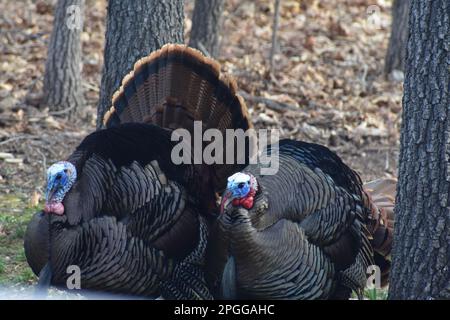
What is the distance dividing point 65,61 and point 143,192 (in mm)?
3670

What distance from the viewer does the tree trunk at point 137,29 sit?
5.75m

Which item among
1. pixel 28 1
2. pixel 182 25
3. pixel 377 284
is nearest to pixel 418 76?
pixel 377 284

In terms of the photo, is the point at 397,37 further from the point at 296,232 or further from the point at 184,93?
the point at 296,232

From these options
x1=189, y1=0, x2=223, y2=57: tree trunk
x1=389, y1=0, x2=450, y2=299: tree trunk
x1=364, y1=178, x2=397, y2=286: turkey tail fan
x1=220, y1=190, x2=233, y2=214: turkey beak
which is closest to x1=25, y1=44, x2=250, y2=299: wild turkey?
x1=220, y1=190, x2=233, y2=214: turkey beak

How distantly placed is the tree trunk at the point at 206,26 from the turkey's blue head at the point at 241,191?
13.8 feet

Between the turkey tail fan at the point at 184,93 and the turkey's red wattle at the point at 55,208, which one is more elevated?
the turkey tail fan at the point at 184,93

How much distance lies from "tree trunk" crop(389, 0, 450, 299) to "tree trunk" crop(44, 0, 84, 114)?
453 cm

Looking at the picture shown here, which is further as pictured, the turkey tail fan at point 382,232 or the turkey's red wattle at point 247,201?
the turkey tail fan at point 382,232

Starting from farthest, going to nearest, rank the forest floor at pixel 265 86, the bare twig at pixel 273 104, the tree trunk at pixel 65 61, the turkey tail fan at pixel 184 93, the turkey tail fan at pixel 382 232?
the bare twig at pixel 273 104 → the tree trunk at pixel 65 61 → the forest floor at pixel 265 86 → the turkey tail fan at pixel 184 93 → the turkey tail fan at pixel 382 232

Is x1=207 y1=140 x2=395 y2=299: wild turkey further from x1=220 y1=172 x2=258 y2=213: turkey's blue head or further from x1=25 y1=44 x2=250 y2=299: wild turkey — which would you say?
x1=25 y1=44 x2=250 y2=299: wild turkey

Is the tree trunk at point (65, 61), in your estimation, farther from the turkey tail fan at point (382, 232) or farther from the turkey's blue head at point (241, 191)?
the turkey's blue head at point (241, 191)

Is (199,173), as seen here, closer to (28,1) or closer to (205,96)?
(205,96)

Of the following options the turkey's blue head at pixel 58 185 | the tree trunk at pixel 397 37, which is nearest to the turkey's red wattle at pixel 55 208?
the turkey's blue head at pixel 58 185

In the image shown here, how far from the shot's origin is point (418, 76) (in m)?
4.01
